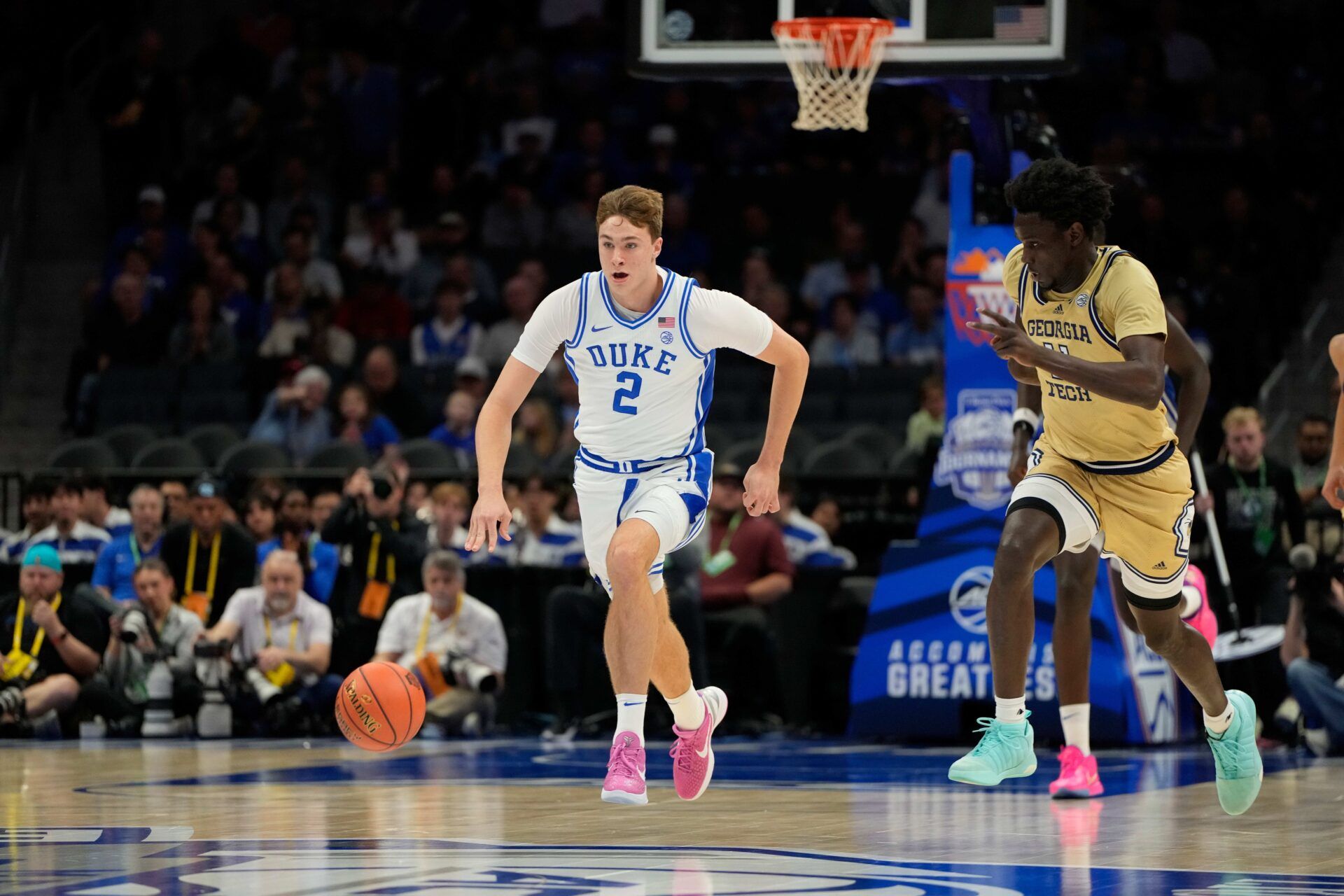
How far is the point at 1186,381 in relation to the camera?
25.5ft

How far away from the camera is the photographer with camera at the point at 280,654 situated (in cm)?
1316

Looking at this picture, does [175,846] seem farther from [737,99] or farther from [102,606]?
[737,99]

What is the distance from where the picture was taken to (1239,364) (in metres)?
15.9

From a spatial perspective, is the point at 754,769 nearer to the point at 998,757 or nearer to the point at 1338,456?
the point at 998,757

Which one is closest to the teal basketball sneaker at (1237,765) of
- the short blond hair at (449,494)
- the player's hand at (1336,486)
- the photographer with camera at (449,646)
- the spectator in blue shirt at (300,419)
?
the player's hand at (1336,486)

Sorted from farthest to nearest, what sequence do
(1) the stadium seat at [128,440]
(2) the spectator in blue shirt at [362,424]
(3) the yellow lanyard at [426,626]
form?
(1) the stadium seat at [128,440] < (2) the spectator in blue shirt at [362,424] < (3) the yellow lanyard at [426,626]

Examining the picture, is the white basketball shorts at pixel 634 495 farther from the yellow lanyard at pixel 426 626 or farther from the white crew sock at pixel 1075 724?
the yellow lanyard at pixel 426 626

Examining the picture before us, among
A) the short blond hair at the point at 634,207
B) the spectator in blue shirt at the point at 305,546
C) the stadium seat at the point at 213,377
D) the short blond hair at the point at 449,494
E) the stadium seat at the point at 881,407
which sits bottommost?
the spectator in blue shirt at the point at 305,546

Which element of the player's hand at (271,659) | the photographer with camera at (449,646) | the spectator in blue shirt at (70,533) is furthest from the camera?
the spectator in blue shirt at (70,533)

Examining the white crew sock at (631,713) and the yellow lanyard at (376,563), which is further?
the yellow lanyard at (376,563)

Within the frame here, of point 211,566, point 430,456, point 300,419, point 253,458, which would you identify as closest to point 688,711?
point 211,566

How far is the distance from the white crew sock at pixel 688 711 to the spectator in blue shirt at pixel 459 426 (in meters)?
8.24

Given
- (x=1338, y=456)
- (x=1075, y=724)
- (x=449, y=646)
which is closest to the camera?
(x=1338, y=456)

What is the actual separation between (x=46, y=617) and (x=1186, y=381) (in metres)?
8.34
